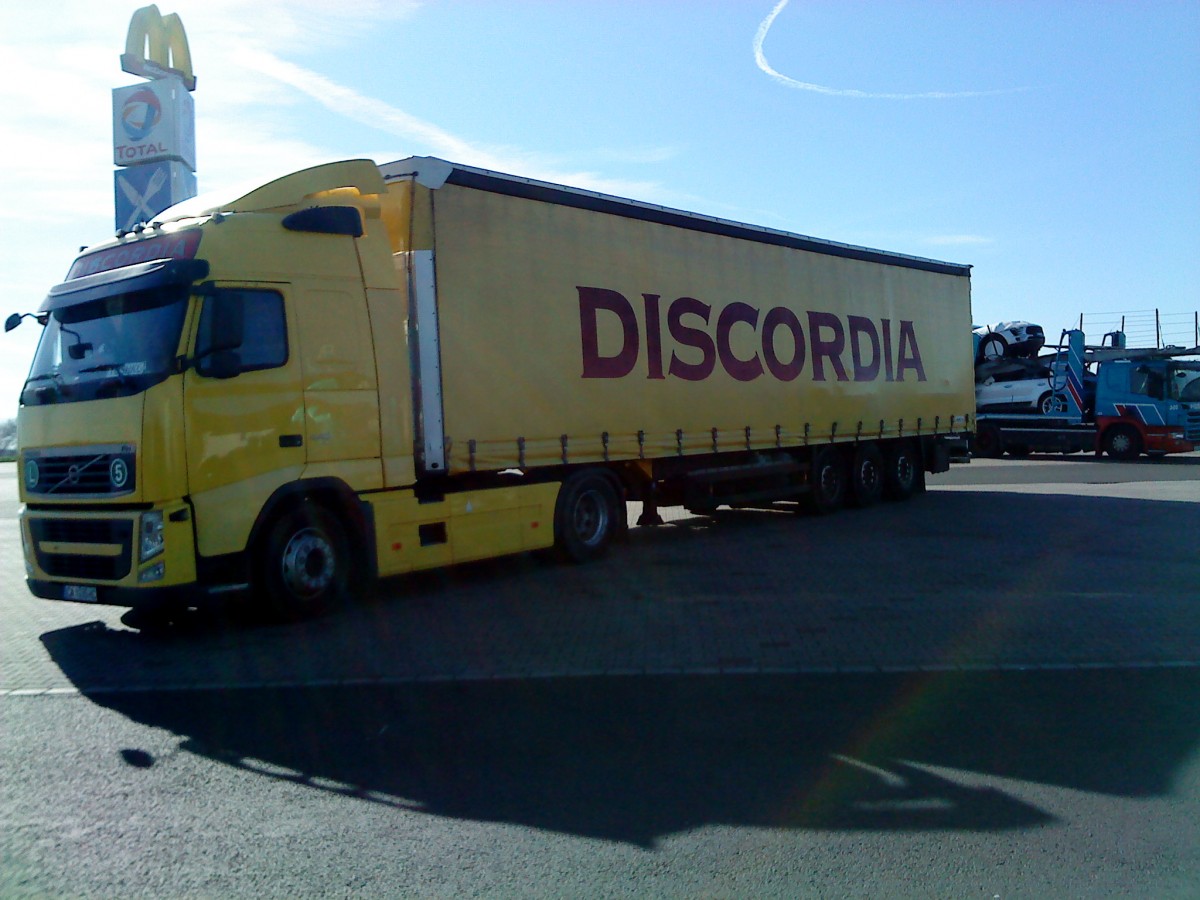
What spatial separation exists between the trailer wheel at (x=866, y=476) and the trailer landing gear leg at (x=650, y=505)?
4.42 m

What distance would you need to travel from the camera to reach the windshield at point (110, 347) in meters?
8.10

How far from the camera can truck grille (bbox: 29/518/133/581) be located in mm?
7988

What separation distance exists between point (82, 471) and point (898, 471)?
43.9 feet

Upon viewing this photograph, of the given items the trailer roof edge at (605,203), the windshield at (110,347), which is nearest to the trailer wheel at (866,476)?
the trailer roof edge at (605,203)

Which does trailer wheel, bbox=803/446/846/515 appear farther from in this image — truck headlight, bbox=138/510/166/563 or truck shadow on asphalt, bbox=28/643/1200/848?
truck headlight, bbox=138/510/166/563

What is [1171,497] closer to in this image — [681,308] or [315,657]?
[681,308]

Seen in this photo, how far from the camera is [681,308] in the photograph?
531 inches

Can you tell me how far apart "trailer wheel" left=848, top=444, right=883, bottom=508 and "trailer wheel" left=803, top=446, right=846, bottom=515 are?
0.57ft

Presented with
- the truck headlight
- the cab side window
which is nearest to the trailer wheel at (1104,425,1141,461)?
the cab side window

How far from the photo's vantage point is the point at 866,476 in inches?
695

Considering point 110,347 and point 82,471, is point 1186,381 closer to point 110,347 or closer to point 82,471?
point 110,347

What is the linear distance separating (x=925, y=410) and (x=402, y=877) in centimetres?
1610

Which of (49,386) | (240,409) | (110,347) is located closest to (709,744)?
(240,409)

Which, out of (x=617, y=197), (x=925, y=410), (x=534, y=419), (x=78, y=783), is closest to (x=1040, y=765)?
(x=78, y=783)
